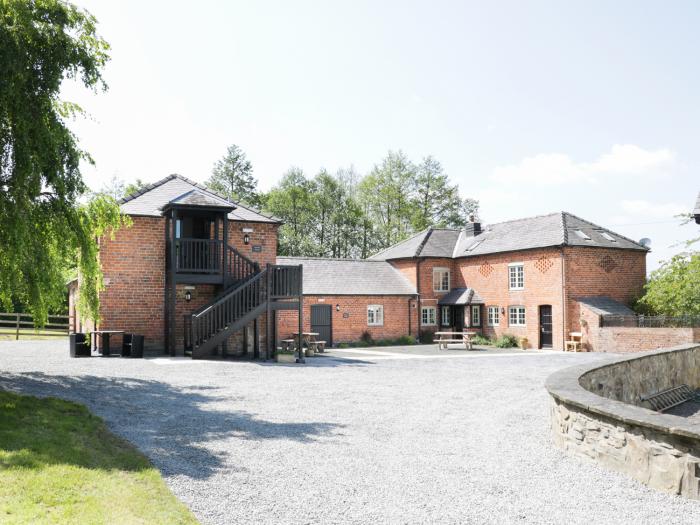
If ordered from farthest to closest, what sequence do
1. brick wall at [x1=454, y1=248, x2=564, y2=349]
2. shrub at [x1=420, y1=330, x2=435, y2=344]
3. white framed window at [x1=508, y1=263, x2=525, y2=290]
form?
shrub at [x1=420, y1=330, x2=435, y2=344] → white framed window at [x1=508, y1=263, x2=525, y2=290] → brick wall at [x1=454, y1=248, x2=564, y2=349]

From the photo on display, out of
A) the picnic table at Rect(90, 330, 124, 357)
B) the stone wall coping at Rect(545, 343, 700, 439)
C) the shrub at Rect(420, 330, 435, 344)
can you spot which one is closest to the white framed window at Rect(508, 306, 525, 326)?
the shrub at Rect(420, 330, 435, 344)

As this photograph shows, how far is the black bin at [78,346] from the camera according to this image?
58.4 ft

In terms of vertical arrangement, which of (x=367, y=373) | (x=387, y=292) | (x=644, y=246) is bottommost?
(x=367, y=373)

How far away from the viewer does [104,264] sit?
62.0 feet

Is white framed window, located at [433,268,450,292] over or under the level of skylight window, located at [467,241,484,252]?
under

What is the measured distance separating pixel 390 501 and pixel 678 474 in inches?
108

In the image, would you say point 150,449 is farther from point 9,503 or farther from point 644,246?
point 644,246

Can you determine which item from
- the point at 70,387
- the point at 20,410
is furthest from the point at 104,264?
the point at 20,410

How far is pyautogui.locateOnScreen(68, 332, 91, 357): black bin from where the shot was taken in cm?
1780

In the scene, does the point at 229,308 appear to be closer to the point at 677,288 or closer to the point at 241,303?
the point at 241,303

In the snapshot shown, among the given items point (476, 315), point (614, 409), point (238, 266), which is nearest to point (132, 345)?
point (238, 266)

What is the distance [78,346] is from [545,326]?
64.0ft

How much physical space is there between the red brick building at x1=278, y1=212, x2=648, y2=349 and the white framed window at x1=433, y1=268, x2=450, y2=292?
2.1 inches

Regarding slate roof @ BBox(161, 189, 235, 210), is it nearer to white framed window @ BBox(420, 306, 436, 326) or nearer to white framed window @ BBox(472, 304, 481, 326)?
white framed window @ BBox(420, 306, 436, 326)
